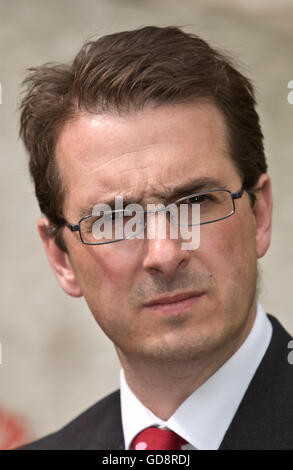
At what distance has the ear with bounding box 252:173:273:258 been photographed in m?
2.41

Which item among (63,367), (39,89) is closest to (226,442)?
(39,89)

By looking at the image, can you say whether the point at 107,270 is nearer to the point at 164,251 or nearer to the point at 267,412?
the point at 164,251

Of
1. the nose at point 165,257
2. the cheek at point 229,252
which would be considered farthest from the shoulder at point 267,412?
the nose at point 165,257

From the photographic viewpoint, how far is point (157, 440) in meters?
2.28

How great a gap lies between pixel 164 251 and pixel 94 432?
937 millimetres

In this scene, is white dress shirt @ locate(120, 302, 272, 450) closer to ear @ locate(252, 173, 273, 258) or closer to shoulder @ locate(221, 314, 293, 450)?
shoulder @ locate(221, 314, 293, 450)

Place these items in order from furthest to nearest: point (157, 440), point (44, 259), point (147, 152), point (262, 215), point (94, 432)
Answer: point (44, 259) < point (94, 432) < point (262, 215) < point (157, 440) < point (147, 152)

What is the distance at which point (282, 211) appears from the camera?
18.8 feet

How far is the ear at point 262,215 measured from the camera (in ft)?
7.91

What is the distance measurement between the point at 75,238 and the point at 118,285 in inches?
→ 10.9

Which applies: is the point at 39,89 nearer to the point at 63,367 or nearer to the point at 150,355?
the point at 150,355

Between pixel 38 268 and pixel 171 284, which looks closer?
pixel 171 284

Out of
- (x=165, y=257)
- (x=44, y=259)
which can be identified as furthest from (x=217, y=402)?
(x=44, y=259)

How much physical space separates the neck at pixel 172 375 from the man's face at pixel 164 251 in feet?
0.17
